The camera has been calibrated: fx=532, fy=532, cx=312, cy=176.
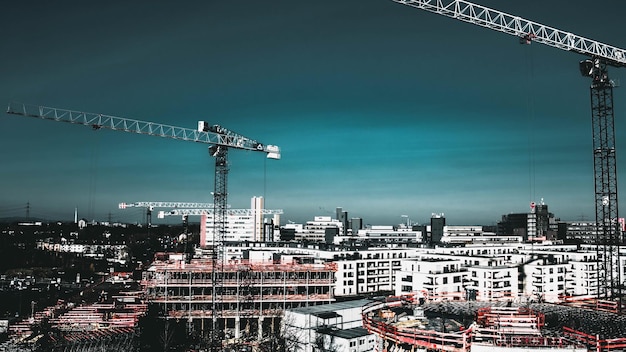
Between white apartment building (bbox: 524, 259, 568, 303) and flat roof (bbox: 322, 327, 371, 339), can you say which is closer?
flat roof (bbox: 322, 327, 371, 339)

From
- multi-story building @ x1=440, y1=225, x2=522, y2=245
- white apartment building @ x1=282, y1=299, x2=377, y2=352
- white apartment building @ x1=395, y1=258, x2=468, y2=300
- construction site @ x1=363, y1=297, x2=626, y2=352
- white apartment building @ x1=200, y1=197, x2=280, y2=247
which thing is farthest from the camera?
white apartment building @ x1=200, y1=197, x2=280, y2=247

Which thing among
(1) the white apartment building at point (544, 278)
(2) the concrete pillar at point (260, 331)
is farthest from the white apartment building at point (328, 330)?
(1) the white apartment building at point (544, 278)

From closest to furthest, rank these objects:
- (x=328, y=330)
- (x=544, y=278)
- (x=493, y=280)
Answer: (x=328, y=330), (x=493, y=280), (x=544, y=278)

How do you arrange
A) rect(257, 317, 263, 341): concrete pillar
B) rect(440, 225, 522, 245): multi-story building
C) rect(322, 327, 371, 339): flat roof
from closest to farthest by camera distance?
rect(322, 327, 371, 339): flat roof
rect(257, 317, 263, 341): concrete pillar
rect(440, 225, 522, 245): multi-story building

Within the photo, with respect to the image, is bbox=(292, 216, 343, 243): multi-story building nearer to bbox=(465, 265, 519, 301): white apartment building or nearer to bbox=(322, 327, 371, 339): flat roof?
bbox=(465, 265, 519, 301): white apartment building

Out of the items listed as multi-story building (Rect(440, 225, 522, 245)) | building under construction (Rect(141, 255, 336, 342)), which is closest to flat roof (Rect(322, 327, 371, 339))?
building under construction (Rect(141, 255, 336, 342))

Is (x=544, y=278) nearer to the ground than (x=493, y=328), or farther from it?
nearer to the ground

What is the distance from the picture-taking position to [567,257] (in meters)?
64.9

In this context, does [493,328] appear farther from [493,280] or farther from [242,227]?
[242,227]

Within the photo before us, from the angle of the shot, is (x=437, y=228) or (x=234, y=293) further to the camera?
(x=437, y=228)

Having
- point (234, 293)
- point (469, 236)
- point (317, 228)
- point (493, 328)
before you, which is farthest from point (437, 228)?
point (493, 328)

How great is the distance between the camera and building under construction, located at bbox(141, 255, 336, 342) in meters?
46.6

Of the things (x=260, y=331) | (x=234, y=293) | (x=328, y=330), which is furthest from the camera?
(x=234, y=293)

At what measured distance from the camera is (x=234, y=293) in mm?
48562
